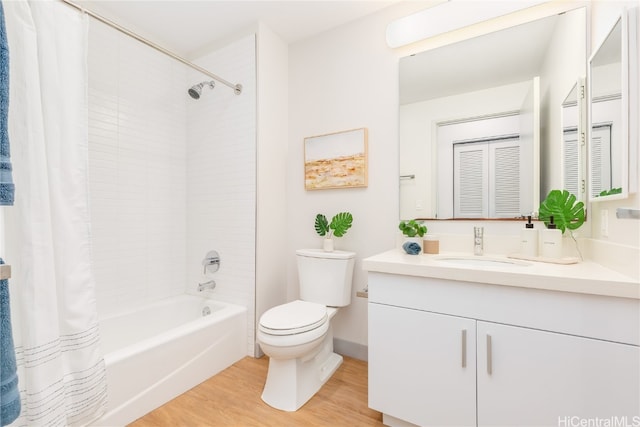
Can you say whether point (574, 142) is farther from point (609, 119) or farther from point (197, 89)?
point (197, 89)

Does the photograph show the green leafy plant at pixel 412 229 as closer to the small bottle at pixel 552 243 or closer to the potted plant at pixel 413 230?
the potted plant at pixel 413 230

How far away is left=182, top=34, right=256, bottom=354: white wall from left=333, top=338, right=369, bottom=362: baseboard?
0.62m

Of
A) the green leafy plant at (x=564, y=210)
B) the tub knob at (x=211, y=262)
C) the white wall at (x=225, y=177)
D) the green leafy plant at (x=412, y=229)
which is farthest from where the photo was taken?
the tub knob at (x=211, y=262)

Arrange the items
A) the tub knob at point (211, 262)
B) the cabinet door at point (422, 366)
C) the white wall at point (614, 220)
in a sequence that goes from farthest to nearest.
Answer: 1. the tub knob at point (211, 262)
2. the cabinet door at point (422, 366)
3. the white wall at point (614, 220)

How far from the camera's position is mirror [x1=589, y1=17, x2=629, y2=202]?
3.59ft

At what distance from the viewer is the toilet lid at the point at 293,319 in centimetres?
148

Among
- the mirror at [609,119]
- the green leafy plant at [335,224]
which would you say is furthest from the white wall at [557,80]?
the green leafy plant at [335,224]

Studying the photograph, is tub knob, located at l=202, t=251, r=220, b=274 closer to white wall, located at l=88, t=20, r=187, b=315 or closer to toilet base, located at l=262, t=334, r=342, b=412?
white wall, located at l=88, t=20, r=187, b=315

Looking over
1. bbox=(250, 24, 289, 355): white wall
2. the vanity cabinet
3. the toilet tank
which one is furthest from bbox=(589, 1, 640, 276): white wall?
bbox=(250, 24, 289, 355): white wall

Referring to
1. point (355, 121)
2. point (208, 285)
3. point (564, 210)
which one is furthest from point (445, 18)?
point (208, 285)

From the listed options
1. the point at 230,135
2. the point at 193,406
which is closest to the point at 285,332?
the point at 193,406

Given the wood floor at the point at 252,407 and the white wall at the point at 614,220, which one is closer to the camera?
the white wall at the point at 614,220

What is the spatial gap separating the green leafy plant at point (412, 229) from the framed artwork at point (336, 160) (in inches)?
17.1

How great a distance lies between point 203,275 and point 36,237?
1.53m
